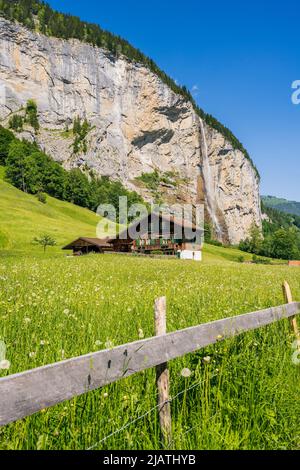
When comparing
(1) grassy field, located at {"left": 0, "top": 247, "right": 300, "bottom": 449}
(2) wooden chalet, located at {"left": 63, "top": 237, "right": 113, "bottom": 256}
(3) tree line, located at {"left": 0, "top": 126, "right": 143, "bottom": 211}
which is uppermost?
(3) tree line, located at {"left": 0, "top": 126, "right": 143, "bottom": 211}

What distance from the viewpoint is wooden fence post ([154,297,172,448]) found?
12.0ft

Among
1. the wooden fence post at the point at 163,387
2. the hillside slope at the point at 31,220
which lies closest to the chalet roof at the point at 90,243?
the hillside slope at the point at 31,220

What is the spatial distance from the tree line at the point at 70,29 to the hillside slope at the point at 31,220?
81.5 metres

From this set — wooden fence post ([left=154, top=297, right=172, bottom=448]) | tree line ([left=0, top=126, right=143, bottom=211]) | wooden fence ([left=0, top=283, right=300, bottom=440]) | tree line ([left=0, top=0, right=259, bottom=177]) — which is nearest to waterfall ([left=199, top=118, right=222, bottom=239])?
tree line ([left=0, top=0, right=259, bottom=177])

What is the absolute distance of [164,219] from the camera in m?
74.5

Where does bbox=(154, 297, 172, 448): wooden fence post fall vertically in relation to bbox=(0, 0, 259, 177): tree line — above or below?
below

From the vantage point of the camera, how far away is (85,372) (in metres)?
2.97

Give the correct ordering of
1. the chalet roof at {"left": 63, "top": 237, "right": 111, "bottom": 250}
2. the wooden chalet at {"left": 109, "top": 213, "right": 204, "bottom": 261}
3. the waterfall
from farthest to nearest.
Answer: the waterfall, the chalet roof at {"left": 63, "top": 237, "right": 111, "bottom": 250}, the wooden chalet at {"left": 109, "top": 213, "right": 204, "bottom": 261}

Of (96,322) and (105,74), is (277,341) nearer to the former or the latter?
(96,322)

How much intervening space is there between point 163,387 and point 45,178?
455 feet

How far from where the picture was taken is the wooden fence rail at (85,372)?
2.43 metres

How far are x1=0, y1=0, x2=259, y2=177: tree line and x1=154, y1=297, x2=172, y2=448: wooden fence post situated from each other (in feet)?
624

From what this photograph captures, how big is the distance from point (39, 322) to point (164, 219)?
6821 centimetres

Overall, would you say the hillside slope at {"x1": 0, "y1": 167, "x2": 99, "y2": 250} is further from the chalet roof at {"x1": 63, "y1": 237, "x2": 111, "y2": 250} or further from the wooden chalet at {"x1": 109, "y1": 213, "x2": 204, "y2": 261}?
the wooden chalet at {"x1": 109, "y1": 213, "x2": 204, "y2": 261}
